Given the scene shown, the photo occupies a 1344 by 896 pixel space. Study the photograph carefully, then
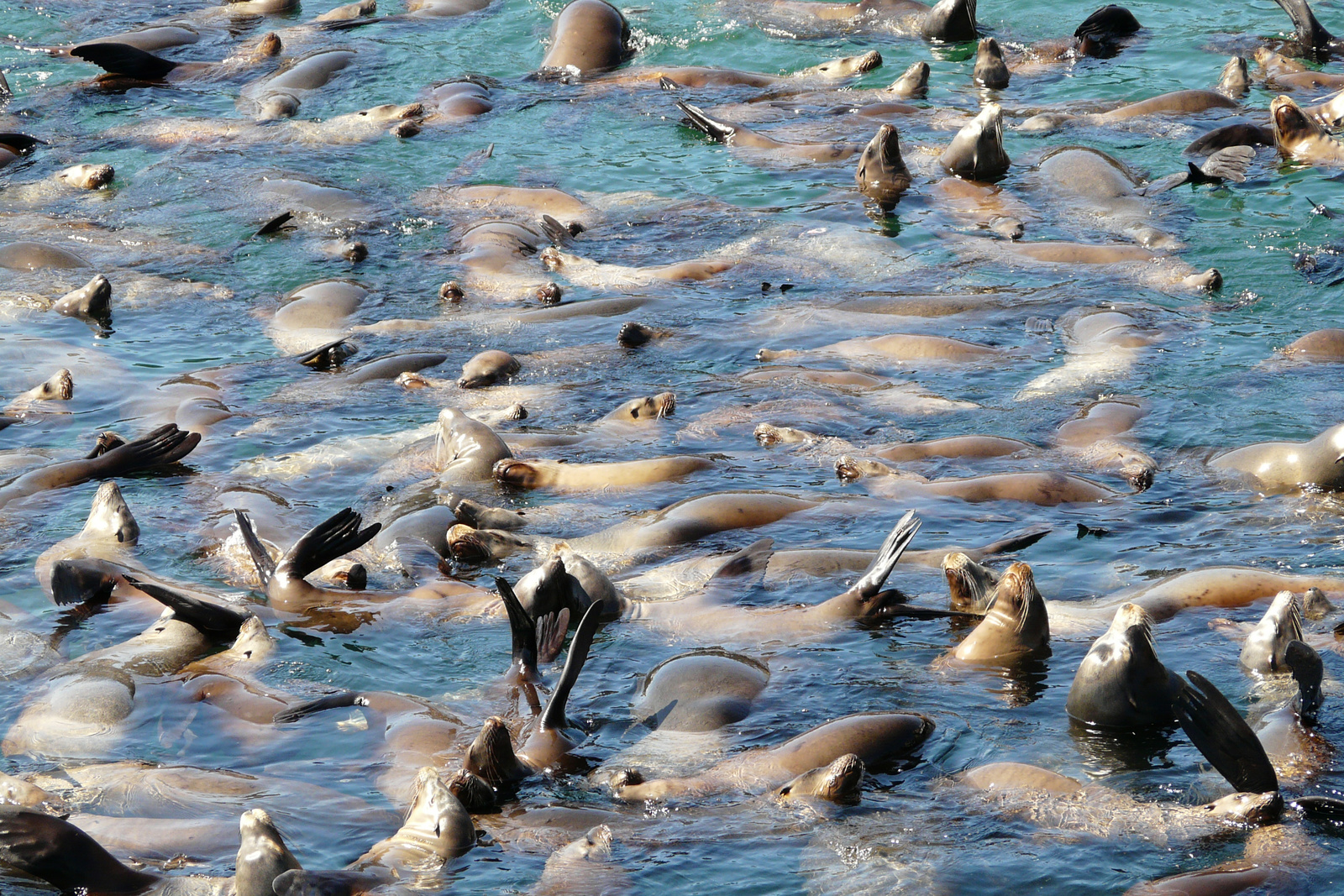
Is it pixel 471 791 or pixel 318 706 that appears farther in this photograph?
pixel 318 706

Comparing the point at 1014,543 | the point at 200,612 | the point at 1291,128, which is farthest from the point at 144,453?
the point at 1291,128

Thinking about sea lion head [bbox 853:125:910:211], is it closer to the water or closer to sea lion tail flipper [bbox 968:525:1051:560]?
the water

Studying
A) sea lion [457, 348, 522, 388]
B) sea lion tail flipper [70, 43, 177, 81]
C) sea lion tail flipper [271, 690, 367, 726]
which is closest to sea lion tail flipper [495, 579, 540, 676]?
sea lion tail flipper [271, 690, 367, 726]

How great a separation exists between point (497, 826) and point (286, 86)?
10368 mm

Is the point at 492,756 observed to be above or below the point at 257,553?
above

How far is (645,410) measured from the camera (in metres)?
8.52

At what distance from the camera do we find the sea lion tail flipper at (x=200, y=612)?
6.16m

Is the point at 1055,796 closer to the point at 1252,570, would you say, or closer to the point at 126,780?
the point at 1252,570

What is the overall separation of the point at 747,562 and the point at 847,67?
319 inches

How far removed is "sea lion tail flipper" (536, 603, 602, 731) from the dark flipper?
256 cm

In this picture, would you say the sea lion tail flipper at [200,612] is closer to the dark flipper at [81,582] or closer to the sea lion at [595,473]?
the dark flipper at [81,582]

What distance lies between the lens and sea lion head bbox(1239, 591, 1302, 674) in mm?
5637

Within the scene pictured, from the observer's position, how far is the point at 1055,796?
4.99m

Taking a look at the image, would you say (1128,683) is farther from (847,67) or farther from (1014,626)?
(847,67)
